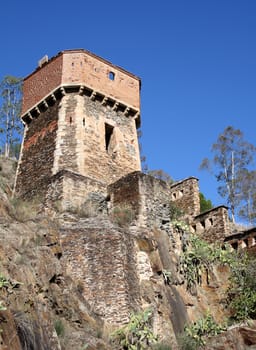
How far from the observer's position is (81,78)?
2033cm

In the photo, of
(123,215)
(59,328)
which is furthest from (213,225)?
(59,328)

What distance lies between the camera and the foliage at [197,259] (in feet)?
54.7

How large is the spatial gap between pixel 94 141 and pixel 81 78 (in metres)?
2.64

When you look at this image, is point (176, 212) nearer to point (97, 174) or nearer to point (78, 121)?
point (97, 174)

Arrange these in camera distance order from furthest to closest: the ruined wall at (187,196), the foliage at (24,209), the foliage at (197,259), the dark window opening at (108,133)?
the ruined wall at (187,196) < the dark window opening at (108,133) < the foliage at (197,259) < the foliage at (24,209)

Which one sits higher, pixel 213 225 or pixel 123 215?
pixel 213 225

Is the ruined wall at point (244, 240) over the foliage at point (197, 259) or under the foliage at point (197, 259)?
over

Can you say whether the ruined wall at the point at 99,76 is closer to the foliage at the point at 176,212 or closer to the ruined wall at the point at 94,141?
the ruined wall at the point at 94,141

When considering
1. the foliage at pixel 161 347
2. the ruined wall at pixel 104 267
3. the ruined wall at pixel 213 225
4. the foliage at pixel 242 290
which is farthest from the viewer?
the ruined wall at pixel 213 225

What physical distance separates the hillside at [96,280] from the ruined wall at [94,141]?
91.4 inches

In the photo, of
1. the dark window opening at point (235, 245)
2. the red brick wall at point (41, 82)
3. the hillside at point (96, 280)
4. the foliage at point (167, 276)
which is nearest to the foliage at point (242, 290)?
the hillside at point (96, 280)

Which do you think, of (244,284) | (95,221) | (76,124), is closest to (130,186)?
(95,221)

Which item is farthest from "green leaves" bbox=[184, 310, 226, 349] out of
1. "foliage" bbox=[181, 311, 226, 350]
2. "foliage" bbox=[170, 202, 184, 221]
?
"foliage" bbox=[170, 202, 184, 221]

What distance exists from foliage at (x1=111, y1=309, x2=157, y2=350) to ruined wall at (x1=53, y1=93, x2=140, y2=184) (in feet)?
23.2
